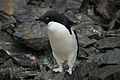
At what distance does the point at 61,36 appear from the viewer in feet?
19.5

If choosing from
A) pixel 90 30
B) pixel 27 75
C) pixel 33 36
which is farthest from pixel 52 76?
pixel 90 30

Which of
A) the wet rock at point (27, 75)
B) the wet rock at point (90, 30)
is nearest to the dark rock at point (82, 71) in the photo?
the wet rock at point (27, 75)

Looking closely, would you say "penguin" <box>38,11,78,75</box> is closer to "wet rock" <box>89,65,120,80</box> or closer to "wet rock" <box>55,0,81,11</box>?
"wet rock" <box>89,65,120,80</box>

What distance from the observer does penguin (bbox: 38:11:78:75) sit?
585 cm

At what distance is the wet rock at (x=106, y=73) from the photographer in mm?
5668

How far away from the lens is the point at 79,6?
11.6 m

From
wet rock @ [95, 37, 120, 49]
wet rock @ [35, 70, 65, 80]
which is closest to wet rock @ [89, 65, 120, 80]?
wet rock @ [35, 70, 65, 80]

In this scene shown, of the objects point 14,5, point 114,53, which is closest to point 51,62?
point 114,53

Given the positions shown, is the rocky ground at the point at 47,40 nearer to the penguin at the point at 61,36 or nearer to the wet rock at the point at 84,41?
the wet rock at the point at 84,41

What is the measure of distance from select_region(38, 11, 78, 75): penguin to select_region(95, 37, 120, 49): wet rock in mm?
2551

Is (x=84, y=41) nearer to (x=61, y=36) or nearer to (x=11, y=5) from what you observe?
(x=11, y=5)

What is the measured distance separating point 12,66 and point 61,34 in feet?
9.74

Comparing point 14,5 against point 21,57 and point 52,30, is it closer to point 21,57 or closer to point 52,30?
point 21,57

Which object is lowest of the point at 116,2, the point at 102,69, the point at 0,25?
the point at 0,25
